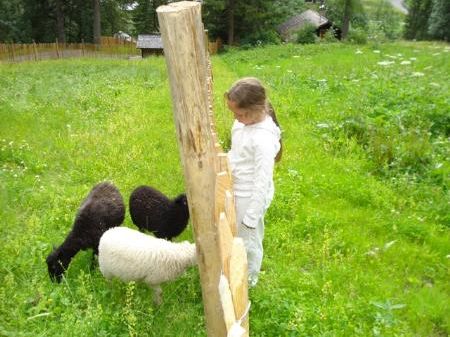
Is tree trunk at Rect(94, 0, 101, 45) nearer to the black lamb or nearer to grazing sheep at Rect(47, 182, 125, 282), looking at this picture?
the black lamb

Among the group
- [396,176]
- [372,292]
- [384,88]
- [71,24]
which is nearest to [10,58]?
[71,24]

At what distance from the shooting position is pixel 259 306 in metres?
4.63

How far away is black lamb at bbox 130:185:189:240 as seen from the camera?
17.4 ft

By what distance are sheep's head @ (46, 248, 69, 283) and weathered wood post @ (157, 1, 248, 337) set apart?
2.02 m

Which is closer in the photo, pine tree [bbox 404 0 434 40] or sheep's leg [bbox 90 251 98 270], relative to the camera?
sheep's leg [bbox 90 251 98 270]

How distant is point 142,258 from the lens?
428 cm

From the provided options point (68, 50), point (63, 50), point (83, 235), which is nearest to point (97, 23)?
point (68, 50)

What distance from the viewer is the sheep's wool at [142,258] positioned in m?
4.29

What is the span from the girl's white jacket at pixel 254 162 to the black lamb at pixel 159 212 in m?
1.20

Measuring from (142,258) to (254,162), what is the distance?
52.3 inches

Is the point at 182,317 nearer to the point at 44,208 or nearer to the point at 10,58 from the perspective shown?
the point at 44,208

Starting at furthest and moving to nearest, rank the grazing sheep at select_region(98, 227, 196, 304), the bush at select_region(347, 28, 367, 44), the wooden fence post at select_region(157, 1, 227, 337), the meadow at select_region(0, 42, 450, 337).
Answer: the bush at select_region(347, 28, 367, 44)
the meadow at select_region(0, 42, 450, 337)
the grazing sheep at select_region(98, 227, 196, 304)
the wooden fence post at select_region(157, 1, 227, 337)

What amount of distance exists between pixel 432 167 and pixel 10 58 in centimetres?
2952

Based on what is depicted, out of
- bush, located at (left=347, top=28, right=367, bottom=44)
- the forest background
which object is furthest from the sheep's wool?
the forest background
